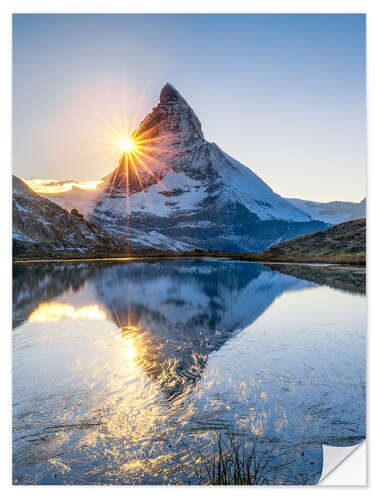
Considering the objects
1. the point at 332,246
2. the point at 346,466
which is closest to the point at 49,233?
the point at 332,246

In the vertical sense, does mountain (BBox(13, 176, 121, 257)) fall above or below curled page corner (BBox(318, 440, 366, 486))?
above

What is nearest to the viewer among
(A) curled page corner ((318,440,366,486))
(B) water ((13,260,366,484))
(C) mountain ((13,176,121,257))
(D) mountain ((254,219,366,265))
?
(B) water ((13,260,366,484))

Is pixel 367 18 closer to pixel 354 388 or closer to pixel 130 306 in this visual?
pixel 354 388

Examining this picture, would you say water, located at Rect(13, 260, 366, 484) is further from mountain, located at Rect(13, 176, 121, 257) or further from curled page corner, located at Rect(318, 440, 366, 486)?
mountain, located at Rect(13, 176, 121, 257)

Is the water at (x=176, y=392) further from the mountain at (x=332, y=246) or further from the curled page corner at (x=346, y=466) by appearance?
the mountain at (x=332, y=246)

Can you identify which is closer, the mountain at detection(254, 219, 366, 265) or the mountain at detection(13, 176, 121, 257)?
the mountain at detection(254, 219, 366, 265)

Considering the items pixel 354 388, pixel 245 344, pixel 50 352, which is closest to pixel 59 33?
pixel 50 352

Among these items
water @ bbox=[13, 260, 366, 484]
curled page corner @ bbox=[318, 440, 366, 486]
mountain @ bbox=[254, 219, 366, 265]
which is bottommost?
curled page corner @ bbox=[318, 440, 366, 486]

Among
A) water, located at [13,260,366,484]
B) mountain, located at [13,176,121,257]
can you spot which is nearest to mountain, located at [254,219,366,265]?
water, located at [13,260,366,484]
